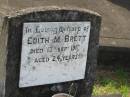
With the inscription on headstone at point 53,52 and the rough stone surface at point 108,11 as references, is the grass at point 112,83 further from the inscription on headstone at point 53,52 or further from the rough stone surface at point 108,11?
the inscription on headstone at point 53,52

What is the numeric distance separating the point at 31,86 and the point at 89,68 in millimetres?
→ 723

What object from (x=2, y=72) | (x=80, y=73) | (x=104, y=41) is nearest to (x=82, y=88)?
(x=80, y=73)

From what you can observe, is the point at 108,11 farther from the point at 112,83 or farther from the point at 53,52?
the point at 53,52

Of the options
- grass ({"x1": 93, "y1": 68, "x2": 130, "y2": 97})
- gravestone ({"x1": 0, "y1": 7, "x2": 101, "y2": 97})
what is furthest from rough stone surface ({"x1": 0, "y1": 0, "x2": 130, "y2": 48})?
gravestone ({"x1": 0, "y1": 7, "x2": 101, "y2": 97})

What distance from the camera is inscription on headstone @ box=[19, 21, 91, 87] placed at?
12.9 feet

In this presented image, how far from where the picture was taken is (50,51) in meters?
4.07

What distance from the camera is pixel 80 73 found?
14.5ft

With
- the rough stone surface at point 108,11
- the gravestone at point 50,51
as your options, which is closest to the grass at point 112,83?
the rough stone surface at point 108,11

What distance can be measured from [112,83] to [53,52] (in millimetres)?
1964

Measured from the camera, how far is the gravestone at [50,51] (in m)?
3.86

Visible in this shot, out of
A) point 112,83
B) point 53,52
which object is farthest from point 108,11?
point 53,52

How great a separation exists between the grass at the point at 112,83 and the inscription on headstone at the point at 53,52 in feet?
4.04

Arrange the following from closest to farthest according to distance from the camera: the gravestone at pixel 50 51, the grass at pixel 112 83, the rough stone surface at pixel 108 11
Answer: the gravestone at pixel 50 51 < the grass at pixel 112 83 < the rough stone surface at pixel 108 11

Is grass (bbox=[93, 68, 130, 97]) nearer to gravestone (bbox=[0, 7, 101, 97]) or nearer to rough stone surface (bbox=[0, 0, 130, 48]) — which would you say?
rough stone surface (bbox=[0, 0, 130, 48])
